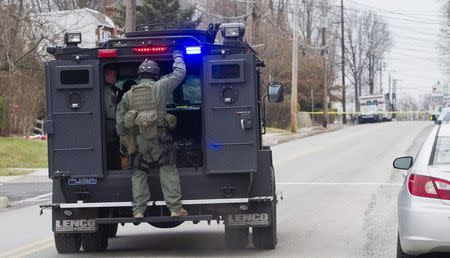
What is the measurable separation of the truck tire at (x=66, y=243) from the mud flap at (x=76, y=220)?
0.40 m

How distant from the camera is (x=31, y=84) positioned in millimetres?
31844

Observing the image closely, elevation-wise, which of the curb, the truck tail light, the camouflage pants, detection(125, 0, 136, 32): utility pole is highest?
detection(125, 0, 136, 32): utility pole

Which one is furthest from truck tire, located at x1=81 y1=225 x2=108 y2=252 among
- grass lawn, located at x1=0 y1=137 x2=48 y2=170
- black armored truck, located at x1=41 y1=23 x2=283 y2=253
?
grass lawn, located at x1=0 y1=137 x2=48 y2=170

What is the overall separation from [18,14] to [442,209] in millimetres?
28438

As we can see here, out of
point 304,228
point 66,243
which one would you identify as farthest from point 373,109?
point 66,243

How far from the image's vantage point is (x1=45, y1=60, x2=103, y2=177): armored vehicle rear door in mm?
8727

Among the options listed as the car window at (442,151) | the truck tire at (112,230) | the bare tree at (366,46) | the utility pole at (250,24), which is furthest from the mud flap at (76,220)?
the bare tree at (366,46)

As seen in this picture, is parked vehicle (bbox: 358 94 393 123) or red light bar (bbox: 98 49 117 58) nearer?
red light bar (bbox: 98 49 117 58)

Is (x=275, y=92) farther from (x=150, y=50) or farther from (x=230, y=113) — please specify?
(x=150, y=50)

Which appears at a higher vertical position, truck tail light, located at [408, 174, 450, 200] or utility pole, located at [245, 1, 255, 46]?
utility pole, located at [245, 1, 255, 46]

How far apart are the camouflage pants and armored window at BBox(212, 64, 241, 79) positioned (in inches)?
44.0

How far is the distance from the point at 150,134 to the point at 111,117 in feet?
2.41

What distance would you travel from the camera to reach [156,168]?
346 inches

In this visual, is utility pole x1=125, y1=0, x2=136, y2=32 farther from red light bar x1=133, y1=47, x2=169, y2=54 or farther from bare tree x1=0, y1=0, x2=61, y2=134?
red light bar x1=133, y1=47, x2=169, y2=54
